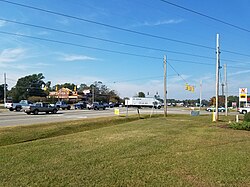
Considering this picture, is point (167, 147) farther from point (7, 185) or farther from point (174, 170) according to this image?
point (7, 185)

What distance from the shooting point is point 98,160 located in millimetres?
7398

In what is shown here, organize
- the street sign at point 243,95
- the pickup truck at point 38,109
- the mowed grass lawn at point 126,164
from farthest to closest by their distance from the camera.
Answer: the pickup truck at point 38,109 < the street sign at point 243,95 < the mowed grass lawn at point 126,164

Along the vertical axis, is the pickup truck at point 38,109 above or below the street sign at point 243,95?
below

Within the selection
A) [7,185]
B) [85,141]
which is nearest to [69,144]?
[85,141]

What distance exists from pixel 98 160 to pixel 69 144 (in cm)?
300

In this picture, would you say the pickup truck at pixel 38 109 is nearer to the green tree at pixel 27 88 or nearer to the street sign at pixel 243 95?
the street sign at pixel 243 95

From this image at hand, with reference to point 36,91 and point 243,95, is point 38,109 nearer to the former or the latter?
point 243,95

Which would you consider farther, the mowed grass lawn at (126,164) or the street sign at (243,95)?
the street sign at (243,95)

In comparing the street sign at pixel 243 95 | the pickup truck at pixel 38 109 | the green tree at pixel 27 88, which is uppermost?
the green tree at pixel 27 88

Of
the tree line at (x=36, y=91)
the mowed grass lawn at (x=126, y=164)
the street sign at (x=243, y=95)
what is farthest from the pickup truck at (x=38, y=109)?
the tree line at (x=36, y=91)

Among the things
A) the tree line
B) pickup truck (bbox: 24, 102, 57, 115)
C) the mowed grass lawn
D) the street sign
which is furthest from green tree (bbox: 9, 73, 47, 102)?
the mowed grass lawn

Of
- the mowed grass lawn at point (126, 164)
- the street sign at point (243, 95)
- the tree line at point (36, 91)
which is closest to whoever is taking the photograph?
the mowed grass lawn at point (126, 164)

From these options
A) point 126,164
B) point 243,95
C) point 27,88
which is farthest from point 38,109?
point 27,88

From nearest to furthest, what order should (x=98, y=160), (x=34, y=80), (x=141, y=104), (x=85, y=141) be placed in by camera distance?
1. (x=98, y=160)
2. (x=85, y=141)
3. (x=141, y=104)
4. (x=34, y=80)
